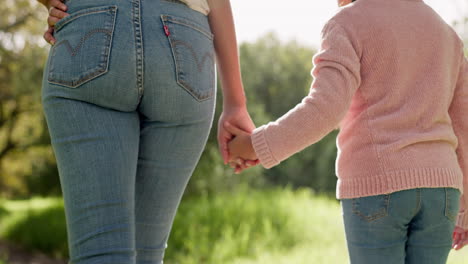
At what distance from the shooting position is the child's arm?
5.27ft

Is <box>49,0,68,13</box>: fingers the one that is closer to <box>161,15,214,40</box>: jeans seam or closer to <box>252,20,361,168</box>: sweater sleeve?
<box>161,15,214,40</box>: jeans seam

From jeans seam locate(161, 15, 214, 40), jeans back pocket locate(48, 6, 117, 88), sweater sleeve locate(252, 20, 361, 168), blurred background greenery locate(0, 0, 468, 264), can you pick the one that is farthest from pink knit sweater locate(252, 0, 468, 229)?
blurred background greenery locate(0, 0, 468, 264)

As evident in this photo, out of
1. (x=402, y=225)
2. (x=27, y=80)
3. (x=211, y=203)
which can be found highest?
(x=27, y=80)

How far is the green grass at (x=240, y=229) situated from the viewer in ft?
18.8

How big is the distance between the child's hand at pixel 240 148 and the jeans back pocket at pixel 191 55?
456mm

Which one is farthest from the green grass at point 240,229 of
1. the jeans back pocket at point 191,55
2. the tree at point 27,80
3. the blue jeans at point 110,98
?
the blue jeans at point 110,98

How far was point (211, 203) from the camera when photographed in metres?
7.82

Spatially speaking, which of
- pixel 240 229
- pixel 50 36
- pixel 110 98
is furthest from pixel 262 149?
pixel 240 229

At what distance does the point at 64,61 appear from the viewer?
1.30 m

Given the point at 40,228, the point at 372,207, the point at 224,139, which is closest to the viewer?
the point at 372,207

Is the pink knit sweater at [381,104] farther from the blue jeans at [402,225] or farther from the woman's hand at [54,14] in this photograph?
the woman's hand at [54,14]

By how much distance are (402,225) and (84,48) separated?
1.06 meters

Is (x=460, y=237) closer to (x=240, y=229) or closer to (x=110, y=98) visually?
(x=110, y=98)

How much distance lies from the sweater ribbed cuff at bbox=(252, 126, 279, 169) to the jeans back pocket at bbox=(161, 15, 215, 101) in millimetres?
336
